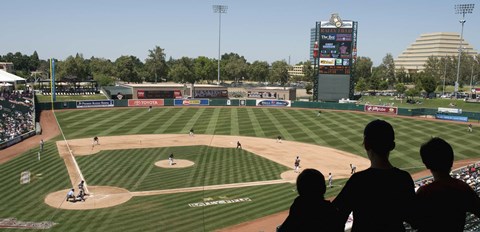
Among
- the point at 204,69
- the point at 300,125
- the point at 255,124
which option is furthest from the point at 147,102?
the point at 204,69

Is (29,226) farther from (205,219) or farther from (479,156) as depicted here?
(479,156)

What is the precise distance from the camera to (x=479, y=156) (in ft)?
149

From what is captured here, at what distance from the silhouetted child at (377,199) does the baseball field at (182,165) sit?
66.0 feet

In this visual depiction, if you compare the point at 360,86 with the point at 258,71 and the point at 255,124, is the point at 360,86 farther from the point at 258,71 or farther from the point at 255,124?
the point at 255,124

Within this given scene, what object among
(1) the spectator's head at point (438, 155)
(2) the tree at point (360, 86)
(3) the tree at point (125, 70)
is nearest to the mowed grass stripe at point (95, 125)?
(1) the spectator's head at point (438, 155)

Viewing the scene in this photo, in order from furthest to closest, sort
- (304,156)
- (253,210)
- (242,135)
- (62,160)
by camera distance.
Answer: (242,135), (304,156), (62,160), (253,210)

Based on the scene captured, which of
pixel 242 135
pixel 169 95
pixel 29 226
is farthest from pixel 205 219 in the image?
pixel 169 95

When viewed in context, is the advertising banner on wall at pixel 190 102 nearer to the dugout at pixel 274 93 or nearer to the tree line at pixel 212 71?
the dugout at pixel 274 93

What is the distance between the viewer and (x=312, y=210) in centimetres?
383

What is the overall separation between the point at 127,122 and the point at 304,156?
33.3 meters

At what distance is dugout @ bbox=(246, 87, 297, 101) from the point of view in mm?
106125

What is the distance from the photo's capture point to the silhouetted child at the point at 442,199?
385cm

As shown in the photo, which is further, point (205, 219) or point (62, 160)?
point (62, 160)

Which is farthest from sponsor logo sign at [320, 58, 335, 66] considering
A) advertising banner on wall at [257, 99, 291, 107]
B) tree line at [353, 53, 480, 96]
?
tree line at [353, 53, 480, 96]
